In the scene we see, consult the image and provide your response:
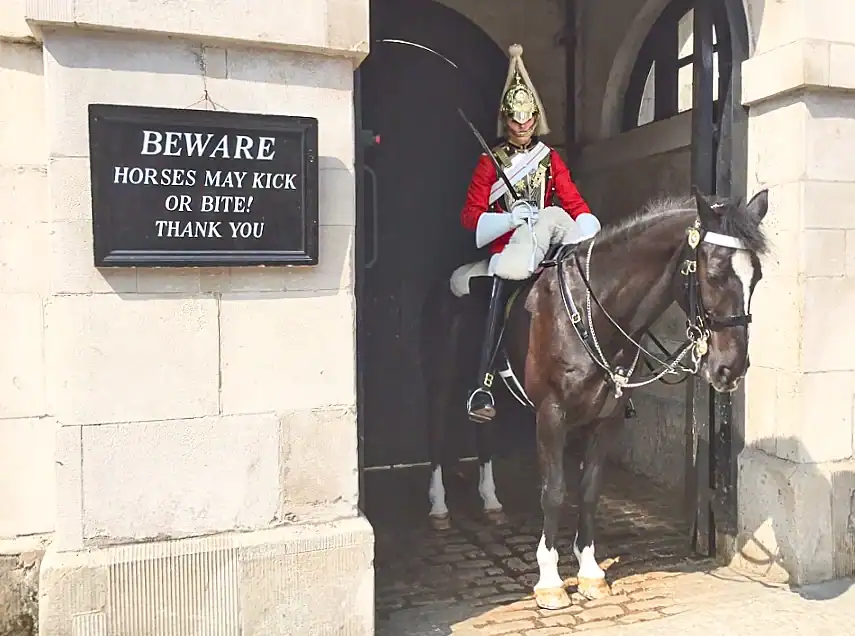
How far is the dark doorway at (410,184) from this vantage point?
22.4ft

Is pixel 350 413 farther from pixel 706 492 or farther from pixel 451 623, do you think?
pixel 706 492

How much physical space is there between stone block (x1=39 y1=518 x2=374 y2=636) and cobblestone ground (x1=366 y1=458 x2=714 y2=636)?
1.80 ft

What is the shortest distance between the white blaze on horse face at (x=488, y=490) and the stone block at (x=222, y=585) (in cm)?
229

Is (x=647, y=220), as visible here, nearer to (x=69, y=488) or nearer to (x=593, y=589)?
(x=593, y=589)

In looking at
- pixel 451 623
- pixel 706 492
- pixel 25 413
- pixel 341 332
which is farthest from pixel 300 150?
pixel 706 492

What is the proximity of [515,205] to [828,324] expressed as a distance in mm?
1815

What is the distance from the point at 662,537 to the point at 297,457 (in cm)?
287

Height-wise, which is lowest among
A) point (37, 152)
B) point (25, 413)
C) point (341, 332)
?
point (25, 413)

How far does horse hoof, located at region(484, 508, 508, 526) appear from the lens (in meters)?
5.52

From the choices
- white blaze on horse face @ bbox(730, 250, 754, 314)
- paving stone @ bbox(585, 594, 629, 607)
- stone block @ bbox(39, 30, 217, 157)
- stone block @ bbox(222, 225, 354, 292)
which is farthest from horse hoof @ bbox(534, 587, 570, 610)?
stone block @ bbox(39, 30, 217, 157)

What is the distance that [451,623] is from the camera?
13.0 feet

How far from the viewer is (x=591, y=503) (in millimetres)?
4383

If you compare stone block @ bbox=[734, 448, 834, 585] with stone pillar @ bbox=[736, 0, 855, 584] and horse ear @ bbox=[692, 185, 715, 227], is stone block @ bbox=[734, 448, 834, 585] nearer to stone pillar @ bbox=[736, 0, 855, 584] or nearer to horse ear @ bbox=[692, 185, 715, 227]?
stone pillar @ bbox=[736, 0, 855, 584]

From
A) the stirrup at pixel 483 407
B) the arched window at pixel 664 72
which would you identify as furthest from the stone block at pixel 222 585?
the arched window at pixel 664 72
